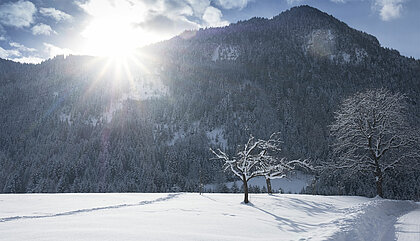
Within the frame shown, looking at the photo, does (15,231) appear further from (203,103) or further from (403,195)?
(203,103)

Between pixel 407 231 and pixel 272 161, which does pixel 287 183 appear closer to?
pixel 272 161

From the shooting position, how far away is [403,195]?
3066 inches

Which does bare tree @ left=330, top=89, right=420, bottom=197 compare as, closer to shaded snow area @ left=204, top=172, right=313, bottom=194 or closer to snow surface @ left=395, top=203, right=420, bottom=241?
snow surface @ left=395, top=203, right=420, bottom=241

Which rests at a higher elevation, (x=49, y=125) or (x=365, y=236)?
(x=49, y=125)

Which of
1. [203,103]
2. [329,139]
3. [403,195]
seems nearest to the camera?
[403,195]

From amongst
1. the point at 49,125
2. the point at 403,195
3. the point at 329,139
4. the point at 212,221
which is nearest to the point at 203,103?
the point at 329,139

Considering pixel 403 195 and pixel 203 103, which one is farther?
pixel 203 103

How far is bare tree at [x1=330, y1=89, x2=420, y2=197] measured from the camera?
2391cm

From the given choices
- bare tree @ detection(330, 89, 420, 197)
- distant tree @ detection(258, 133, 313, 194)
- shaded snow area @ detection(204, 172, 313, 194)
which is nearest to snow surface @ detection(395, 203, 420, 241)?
distant tree @ detection(258, 133, 313, 194)

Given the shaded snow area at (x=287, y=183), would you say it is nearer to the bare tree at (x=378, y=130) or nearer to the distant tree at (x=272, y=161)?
the bare tree at (x=378, y=130)

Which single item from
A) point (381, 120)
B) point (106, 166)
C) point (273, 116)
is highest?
point (273, 116)

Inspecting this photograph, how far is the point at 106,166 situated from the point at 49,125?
3557 inches

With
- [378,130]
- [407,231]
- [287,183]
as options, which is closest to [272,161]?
[407,231]

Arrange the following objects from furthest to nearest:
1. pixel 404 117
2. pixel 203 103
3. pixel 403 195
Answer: pixel 203 103
pixel 403 195
pixel 404 117
